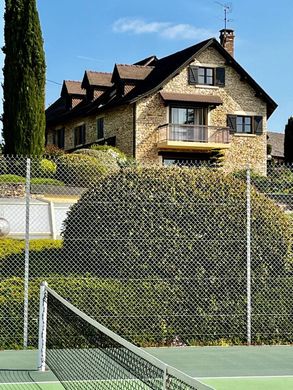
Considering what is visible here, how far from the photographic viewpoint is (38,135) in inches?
1284

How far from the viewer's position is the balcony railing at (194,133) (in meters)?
40.3

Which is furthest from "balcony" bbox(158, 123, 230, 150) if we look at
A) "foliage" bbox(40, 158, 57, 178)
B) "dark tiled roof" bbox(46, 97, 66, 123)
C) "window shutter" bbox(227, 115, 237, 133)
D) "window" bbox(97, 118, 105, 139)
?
"foliage" bbox(40, 158, 57, 178)

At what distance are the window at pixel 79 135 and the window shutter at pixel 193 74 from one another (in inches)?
294

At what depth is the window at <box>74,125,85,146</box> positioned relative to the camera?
45.5 m

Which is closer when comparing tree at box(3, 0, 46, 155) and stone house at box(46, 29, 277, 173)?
tree at box(3, 0, 46, 155)

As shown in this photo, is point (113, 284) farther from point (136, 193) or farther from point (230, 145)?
point (230, 145)

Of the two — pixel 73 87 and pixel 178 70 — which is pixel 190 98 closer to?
pixel 178 70

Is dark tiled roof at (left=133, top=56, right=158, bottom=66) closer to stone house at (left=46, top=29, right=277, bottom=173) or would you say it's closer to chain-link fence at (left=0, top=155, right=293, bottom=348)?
stone house at (left=46, top=29, right=277, bottom=173)

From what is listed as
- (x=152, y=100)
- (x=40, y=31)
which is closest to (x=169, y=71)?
(x=152, y=100)

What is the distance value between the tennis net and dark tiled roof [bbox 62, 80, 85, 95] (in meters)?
39.6

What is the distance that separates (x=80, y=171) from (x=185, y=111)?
2295 centimetres

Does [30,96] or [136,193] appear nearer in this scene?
[136,193]

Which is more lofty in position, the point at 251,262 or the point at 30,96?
the point at 30,96

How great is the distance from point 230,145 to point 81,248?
3153 cm
